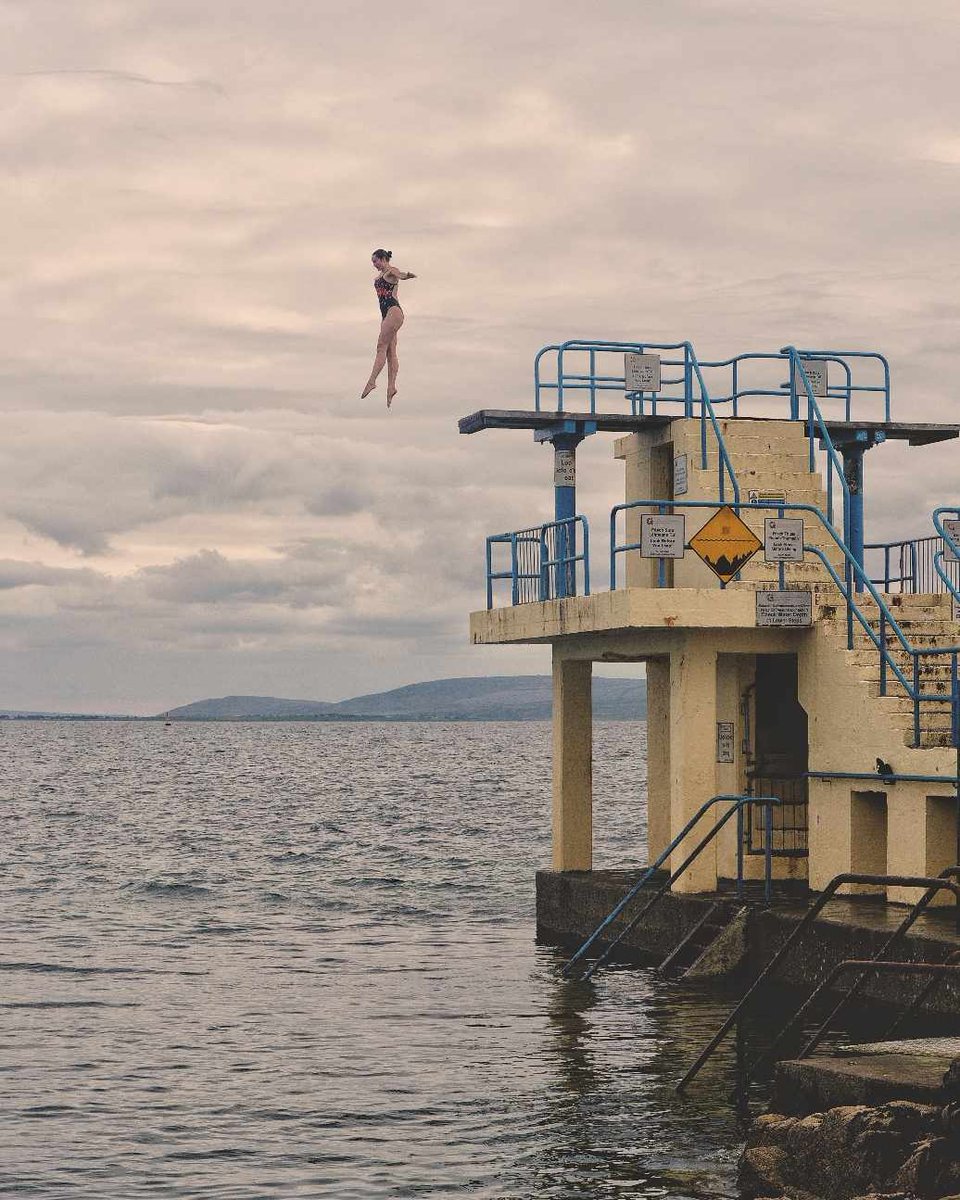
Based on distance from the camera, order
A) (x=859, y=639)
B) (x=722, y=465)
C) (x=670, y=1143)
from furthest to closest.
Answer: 1. (x=722, y=465)
2. (x=859, y=639)
3. (x=670, y=1143)

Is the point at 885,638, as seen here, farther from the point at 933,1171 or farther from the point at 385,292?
the point at 933,1171

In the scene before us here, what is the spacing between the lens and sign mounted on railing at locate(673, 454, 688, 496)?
24953mm

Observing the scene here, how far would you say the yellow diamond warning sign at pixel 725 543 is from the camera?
74.0 ft

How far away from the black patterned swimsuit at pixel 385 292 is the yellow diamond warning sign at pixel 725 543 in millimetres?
4516

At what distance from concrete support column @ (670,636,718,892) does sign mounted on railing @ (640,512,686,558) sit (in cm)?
130

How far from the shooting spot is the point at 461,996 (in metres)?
23.4

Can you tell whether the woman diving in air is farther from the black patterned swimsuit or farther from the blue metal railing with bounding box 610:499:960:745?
the blue metal railing with bounding box 610:499:960:745

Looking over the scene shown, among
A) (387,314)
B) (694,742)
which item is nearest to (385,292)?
(387,314)

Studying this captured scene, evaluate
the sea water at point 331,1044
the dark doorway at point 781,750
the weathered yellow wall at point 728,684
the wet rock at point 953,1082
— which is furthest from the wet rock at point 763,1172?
the dark doorway at point 781,750

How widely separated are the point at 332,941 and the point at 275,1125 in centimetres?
1330

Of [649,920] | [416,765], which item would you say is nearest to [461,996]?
[649,920]

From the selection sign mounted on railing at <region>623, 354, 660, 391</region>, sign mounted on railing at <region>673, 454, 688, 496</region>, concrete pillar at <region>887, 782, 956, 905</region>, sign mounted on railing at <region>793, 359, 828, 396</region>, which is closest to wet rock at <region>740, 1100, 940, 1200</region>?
concrete pillar at <region>887, 782, 956, 905</region>

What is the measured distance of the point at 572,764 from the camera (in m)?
27.1

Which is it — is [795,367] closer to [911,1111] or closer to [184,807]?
[911,1111]
